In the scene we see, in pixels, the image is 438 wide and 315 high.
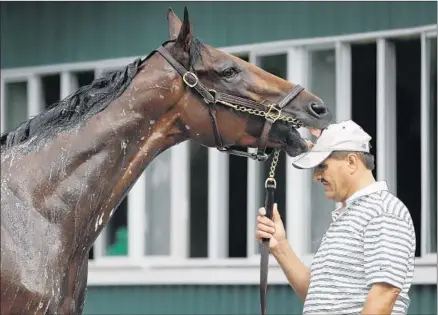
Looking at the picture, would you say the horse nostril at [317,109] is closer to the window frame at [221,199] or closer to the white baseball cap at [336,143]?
the white baseball cap at [336,143]

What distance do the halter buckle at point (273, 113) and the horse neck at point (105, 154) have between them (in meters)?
0.43

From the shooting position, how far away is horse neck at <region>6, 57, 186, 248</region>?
6.26 meters

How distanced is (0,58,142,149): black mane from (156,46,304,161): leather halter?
8.8 inches

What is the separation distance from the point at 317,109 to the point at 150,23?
5.64m

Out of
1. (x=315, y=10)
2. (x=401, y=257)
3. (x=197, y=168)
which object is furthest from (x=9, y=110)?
(x=401, y=257)

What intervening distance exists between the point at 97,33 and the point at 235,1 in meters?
1.55

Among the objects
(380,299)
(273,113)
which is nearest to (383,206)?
(380,299)

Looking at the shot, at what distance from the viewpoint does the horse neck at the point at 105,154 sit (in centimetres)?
626

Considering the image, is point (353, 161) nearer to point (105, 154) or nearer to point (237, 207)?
point (105, 154)

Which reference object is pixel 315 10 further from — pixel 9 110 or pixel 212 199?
pixel 9 110

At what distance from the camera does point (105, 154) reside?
6.38 metres

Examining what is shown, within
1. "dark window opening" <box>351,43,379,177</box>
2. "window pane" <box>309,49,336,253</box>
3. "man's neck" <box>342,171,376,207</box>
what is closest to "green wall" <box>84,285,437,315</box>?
"window pane" <box>309,49,336,253</box>

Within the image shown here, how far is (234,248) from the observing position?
37.8 feet

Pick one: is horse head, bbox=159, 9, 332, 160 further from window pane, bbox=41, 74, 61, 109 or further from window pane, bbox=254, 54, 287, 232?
window pane, bbox=41, 74, 61, 109
